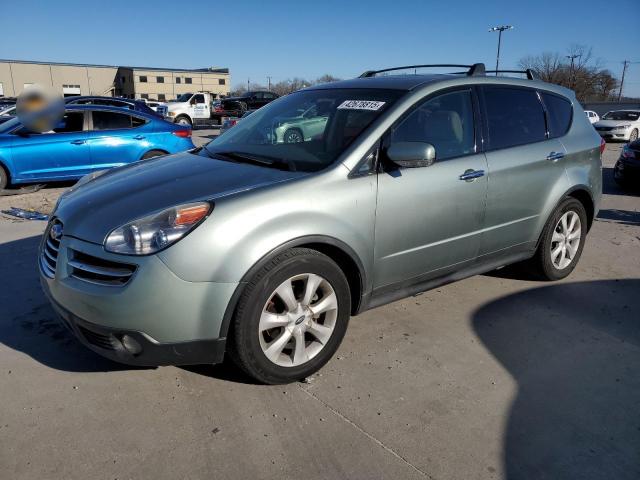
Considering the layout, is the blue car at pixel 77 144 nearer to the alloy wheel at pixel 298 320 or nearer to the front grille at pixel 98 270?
the front grille at pixel 98 270

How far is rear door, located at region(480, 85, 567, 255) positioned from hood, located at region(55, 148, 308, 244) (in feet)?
5.44

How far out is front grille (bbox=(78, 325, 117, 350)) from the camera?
8.18ft

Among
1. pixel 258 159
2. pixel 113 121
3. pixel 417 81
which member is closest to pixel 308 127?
pixel 258 159

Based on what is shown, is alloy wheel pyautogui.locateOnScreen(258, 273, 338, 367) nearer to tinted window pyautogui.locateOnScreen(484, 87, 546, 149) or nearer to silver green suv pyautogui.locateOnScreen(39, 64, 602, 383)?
silver green suv pyautogui.locateOnScreen(39, 64, 602, 383)

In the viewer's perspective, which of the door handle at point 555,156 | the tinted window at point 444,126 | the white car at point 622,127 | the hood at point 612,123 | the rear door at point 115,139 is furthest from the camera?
the hood at point 612,123

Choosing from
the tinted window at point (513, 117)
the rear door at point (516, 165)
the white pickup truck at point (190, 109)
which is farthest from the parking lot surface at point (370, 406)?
the white pickup truck at point (190, 109)

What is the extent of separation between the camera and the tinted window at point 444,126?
10.6 feet

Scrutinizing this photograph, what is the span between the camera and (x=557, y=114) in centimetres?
429

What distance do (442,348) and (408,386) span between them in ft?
1.82

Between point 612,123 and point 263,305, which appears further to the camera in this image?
point 612,123

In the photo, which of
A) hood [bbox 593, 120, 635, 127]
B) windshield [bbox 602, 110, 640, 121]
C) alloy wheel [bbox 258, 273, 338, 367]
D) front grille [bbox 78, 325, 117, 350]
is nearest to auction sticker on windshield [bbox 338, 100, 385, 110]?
alloy wheel [bbox 258, 273, 338, 367]

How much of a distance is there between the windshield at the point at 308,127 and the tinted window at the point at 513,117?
2.89 feet

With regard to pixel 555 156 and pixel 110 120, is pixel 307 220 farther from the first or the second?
pixel 110 120

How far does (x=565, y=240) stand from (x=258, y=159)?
2.93m
